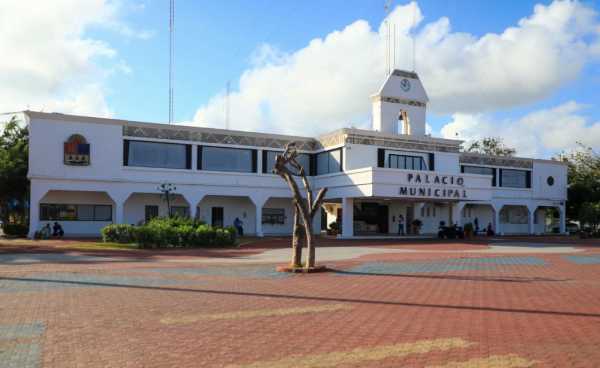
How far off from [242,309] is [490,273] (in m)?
9.18

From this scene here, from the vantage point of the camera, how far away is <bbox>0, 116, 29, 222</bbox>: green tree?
35812 mm

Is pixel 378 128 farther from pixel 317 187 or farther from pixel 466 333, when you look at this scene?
pixel 466 333

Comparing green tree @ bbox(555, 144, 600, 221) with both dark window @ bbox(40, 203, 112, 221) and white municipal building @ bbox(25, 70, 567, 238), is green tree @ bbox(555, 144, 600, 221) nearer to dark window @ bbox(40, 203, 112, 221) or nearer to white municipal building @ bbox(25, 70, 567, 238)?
white municipal building @ bbox(25, 70, 567, 238)

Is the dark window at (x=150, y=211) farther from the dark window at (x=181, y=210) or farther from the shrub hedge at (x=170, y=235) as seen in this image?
the shrub hedge at (x=170, y=235)

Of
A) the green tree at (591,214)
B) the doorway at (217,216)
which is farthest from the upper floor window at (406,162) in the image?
the green tree at (591,214)

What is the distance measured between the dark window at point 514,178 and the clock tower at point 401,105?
9.99 metres

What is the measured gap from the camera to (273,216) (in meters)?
42.1

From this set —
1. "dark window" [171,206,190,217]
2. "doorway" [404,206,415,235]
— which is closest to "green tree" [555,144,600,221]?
"doorway" [404,206,415,235]

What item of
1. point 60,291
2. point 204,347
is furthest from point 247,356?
point 60,291

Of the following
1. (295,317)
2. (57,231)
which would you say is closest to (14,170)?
(57,231)

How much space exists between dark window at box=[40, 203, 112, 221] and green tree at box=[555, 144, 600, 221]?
38744 millimetres

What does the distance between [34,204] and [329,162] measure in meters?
19.1

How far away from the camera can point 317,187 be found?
1631 inches

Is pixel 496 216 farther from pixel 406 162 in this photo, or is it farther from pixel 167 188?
pixel 167 188
